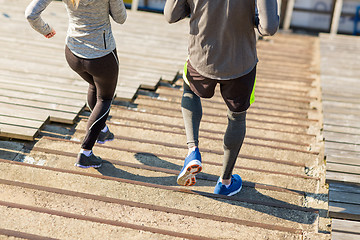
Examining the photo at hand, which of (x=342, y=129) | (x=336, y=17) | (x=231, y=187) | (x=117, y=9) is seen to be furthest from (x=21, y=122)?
(x=336, y=17)

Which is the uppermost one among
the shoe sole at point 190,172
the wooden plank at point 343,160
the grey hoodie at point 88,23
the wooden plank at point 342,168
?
the grey hoodie at point 88,23

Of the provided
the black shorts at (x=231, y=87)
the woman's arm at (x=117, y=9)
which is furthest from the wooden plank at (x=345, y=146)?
the woman's arm at (x=117, y=9)

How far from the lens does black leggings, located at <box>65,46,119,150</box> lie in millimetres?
2793

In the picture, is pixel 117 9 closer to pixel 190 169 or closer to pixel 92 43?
pixel 92 43

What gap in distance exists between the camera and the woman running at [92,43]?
8.60ft

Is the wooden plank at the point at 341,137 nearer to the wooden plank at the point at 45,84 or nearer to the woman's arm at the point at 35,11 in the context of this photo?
the wooden plank at the point at 45,84

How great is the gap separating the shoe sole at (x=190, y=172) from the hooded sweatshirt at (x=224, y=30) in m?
0.55

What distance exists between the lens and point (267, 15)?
219 cm

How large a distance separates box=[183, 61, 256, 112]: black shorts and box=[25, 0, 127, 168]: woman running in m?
0.58

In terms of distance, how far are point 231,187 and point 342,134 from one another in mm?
1448

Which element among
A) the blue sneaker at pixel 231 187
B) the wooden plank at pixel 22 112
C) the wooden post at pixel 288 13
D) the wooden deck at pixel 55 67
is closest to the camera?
the blue sneaker at pixel 231 187

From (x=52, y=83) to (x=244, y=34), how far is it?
9.07ft

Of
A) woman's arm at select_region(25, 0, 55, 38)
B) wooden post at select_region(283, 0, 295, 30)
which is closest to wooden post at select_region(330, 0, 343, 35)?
wooden post at select_region(283, 0, 295, 30)

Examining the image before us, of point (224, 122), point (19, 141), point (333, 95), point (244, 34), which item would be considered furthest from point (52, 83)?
point (333, 95)
